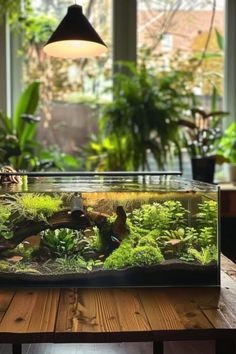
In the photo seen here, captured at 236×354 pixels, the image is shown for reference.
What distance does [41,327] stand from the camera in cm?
101

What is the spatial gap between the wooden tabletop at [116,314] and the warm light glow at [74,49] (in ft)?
4.03

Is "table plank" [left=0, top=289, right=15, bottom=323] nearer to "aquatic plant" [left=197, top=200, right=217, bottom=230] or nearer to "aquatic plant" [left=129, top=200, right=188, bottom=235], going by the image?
"aquatic plant" [left=129, top=200, right=188, bottom=235]

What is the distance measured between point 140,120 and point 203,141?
48 centimetres

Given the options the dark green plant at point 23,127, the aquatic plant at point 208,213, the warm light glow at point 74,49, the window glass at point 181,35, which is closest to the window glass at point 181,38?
the window glass at point 181,35

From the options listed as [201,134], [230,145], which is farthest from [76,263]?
[230,145]

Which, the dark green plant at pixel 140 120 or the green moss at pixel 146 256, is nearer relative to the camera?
the green moss at pixel 146 256

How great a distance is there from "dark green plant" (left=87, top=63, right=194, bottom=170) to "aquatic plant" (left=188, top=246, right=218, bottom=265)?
1.99 meters

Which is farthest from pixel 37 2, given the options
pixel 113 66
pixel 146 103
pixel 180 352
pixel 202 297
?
pixel 202 297

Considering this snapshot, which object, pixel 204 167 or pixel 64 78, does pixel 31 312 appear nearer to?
pixel 204 167

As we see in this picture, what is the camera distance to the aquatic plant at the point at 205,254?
4.16ft

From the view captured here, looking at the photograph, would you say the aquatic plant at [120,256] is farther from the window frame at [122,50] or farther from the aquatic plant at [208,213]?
the window frame at [122,50]

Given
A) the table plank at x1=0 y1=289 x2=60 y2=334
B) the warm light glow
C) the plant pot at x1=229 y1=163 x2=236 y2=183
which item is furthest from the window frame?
the table plank at x1=0 y1=289 x2=60 y2=334

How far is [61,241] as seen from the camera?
4.08ft

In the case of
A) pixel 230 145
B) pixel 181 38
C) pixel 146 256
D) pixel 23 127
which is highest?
pixel 181 38
